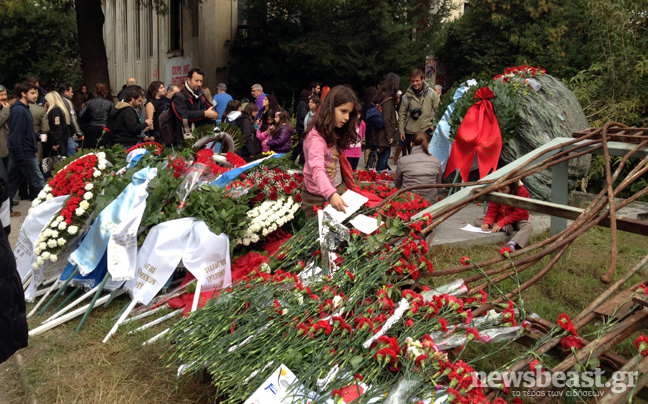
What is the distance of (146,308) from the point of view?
4.37m

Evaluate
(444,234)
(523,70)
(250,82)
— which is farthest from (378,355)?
(250,82)

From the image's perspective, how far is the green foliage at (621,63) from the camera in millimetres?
8812

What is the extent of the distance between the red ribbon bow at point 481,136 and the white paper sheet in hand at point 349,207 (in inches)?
152

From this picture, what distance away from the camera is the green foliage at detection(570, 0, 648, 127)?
881cm

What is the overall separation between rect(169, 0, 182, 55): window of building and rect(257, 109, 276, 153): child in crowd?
1465cm

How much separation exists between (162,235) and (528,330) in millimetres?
2832

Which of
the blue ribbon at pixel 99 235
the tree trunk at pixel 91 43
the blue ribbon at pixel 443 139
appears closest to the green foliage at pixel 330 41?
the tree trunk at pixel 91 43

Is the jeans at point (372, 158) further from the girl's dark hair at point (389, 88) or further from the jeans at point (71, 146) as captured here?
the jeans at point (71, 146)

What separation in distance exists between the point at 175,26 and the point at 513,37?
12848mm

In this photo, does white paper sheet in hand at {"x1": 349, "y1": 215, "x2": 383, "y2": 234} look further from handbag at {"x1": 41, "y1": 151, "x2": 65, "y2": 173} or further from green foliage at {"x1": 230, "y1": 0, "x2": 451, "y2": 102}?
green foliage at {"x1": 230, "y1": 0, "x2": 451, "y2": 102}

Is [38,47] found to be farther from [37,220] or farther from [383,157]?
[37,220]

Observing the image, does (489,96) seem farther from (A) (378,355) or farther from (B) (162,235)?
(A) (378,355)

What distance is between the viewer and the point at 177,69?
75.3 feet

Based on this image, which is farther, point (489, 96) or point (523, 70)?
point (523, 70)
